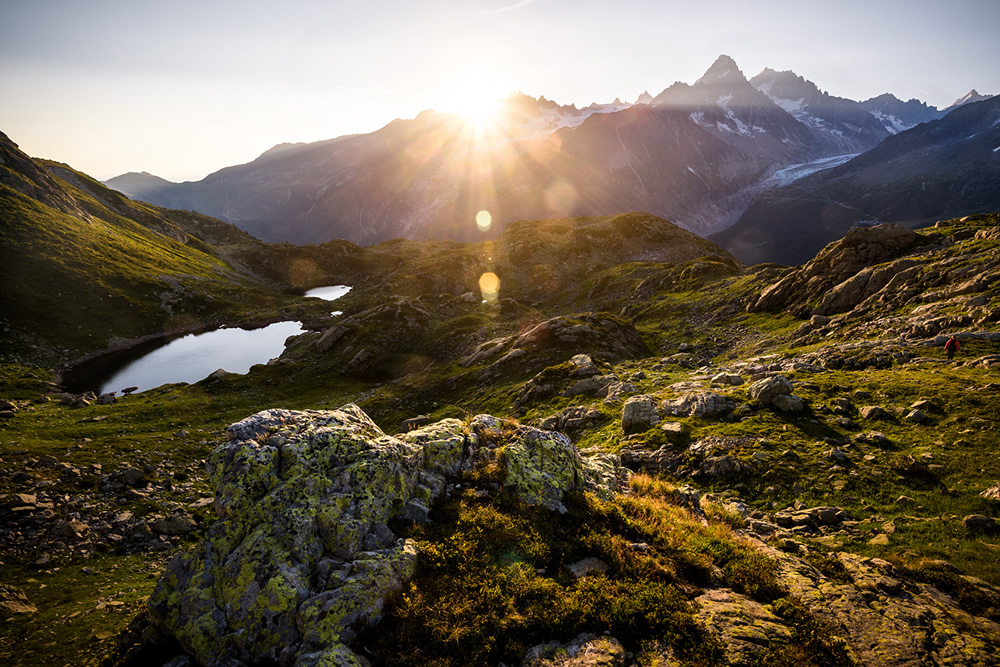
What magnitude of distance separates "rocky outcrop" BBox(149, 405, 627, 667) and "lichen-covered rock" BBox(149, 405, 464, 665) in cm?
3

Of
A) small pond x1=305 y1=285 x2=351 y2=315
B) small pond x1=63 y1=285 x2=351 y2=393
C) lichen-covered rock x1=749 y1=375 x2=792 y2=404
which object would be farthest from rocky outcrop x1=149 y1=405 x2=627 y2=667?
small pond x1=305 y1=285 x2=351 y2=315

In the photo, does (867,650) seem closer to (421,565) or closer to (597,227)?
(421,565)

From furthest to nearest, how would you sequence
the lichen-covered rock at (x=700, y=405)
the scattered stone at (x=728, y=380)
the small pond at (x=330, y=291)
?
1. the small pond at (x=330, y=291)
2. the scattered stone at (x=728, y=380)
3. the lichen-covered rock at (x=700, y=405)

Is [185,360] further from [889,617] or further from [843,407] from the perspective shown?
[889,617]

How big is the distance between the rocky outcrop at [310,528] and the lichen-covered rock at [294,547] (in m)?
0.03

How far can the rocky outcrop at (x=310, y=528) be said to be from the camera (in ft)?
34.7

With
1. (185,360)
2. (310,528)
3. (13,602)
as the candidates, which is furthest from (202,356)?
(310,528)

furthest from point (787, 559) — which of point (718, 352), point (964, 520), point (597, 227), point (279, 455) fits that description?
point (597, 227)

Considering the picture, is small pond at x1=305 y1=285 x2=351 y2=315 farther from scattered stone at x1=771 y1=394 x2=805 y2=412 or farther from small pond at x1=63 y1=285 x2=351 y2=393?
scattered stone at x1=771 y1=394 x2=805 y2=412

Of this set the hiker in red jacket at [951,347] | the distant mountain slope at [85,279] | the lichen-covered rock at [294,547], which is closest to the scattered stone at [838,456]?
the hiker in red jacket at [951,347]

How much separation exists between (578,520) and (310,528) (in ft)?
30.8

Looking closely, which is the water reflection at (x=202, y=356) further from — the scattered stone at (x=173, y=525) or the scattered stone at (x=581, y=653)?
the scattered stone at (x=581, y=653)

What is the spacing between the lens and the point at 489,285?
13062 centimetres

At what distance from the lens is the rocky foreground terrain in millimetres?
10547
